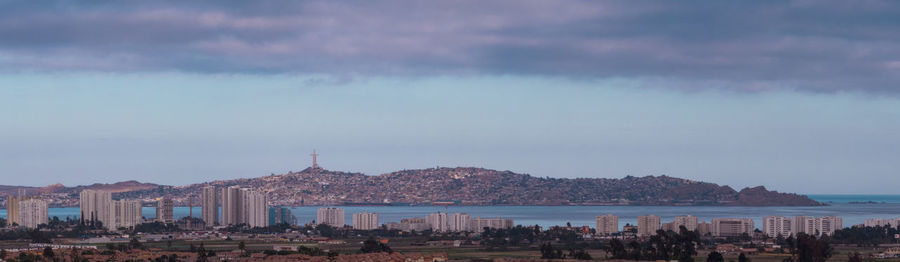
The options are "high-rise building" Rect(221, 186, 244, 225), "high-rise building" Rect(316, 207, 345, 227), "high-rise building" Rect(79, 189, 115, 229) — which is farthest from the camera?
"high-rise building" Rect(221, 186, 244, 225)

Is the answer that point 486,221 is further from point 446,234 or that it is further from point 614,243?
point 614,243

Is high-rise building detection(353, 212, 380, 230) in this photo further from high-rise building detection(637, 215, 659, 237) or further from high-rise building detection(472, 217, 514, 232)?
high-rise building detection(637, 215, 659, 237)

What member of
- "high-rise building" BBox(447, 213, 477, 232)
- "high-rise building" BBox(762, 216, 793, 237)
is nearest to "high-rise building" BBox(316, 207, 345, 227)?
"high-rise building" BBox(447, 213, 477, 232)

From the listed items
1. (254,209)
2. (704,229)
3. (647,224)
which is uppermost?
(254,209)

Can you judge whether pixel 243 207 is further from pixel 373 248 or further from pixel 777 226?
pixel 373 248

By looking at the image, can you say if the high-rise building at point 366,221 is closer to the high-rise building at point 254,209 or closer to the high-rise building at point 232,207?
the high-rise building at point 254,209

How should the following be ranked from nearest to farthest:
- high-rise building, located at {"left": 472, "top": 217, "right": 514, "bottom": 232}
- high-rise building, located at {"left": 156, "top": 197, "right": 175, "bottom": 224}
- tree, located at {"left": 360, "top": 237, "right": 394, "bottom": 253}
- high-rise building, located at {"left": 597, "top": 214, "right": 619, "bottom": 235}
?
1. tree, located at {"left": 360, "top": 237, "right": 394, "bottom": 253}
2. high-rise building, located at {"left": 597, "top": 214, "right": 619, "bottom": 235}
3. high-rise building, located at {"left": 472, "top": 217, "right": 514, "bottom": 232}
4. high-rise building, located at {"left": 156, "top": 197, "right": 175, "bottom": 224}

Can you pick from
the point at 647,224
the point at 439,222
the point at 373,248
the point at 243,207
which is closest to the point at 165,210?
the point at 243,207
